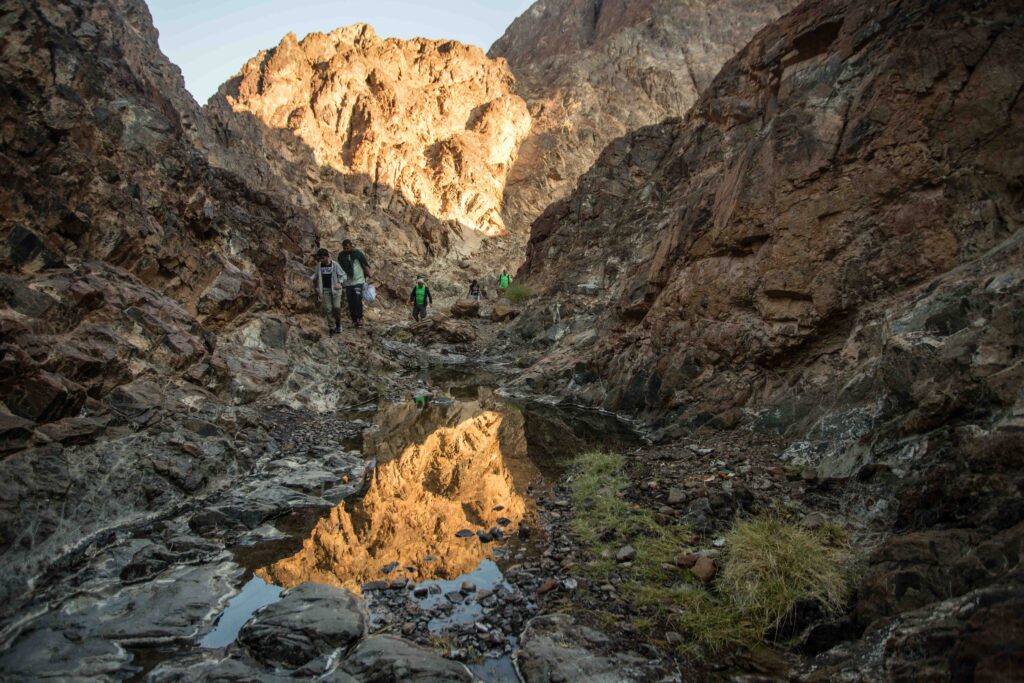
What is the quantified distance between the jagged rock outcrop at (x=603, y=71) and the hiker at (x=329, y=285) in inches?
1458

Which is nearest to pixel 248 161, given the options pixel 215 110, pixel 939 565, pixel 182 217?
pixel 215 110

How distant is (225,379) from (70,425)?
3.87 m

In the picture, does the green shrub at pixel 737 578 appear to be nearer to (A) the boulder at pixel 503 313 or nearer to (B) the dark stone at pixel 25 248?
(B) the dark stone at pixel 25 248

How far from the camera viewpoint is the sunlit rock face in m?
44.5

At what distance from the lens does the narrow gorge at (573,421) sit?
3.89 meters

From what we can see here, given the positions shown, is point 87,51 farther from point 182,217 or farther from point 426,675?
point 426,675

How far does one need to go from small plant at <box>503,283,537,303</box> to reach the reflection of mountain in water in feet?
48.2

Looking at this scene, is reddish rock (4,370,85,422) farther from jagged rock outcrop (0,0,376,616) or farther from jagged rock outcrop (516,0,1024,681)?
jagged rock outcrop (516,0,1024,681)

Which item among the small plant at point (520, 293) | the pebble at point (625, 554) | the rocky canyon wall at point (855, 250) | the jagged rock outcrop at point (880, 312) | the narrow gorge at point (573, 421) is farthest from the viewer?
the small plant at point (520, 293)

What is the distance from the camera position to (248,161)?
1374 inches

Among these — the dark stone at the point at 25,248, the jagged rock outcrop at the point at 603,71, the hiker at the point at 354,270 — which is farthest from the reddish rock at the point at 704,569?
the jagged rock outcrop at the point at 603,71

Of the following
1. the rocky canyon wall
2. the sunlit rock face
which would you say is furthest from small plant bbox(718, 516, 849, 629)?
the sunlit rock face

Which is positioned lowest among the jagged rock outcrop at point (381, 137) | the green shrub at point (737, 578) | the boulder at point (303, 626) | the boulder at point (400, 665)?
the green shrub at point (737, 578)

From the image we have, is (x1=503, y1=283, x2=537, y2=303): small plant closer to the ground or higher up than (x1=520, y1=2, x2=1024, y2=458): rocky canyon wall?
higher up
